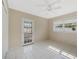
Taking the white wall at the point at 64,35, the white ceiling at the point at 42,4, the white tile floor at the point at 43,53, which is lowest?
the white tile floor at the point at 43,53

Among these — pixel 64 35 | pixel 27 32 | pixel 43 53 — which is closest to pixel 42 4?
pixel 43 53

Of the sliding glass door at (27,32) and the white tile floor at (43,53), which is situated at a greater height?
the sliding glass door at (27,32)

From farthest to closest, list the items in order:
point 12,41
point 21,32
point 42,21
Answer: point 42,21 → point 21,32 → point 12,41

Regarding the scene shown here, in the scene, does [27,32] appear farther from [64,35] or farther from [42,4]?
[64,35]

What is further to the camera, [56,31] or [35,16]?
[56,31]

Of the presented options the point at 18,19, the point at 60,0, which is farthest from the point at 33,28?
the point at 60,0

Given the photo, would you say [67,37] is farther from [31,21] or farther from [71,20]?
[31,21]

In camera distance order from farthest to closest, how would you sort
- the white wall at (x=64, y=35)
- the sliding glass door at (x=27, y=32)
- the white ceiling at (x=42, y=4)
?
the sliding glass door at (x=27, y=32) < the white wall at (x=64, y=35) < the white ceiling at (x=42, y=4)

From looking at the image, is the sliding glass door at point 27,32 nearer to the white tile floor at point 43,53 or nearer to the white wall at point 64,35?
the white tile floor at point 43,53

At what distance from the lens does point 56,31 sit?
18.2ft

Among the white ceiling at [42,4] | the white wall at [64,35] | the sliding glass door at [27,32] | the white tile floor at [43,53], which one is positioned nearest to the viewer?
the white tile floor at [43,53]

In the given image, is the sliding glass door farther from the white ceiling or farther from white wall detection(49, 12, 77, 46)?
white wall detection(49, 12, 77, 46)

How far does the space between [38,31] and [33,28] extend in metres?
0.60

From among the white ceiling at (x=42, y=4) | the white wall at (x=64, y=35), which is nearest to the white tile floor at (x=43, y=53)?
the white wall at (x=64, y=35)
